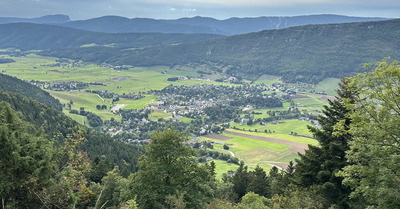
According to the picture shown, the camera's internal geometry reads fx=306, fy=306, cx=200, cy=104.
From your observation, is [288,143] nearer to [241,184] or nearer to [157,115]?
[241,184]

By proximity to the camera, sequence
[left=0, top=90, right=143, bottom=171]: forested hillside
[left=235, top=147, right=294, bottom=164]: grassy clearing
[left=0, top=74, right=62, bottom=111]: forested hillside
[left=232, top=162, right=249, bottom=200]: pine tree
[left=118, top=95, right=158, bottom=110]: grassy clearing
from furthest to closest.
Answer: [left=118, top=95, right=158, bottom=110]: grassy clearing, [left=0, top=74, right=62, bottom=111]: forested hillside, [left=235, top=147, right=294, bottom=164]: grassy clearing, [left=0, top=90, right=143, bottom=171]: forested hillside, [left=232, top=162, right=249, bottom=200]: pine tree

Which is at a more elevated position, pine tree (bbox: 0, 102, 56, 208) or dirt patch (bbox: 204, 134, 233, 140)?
pine tree (bbox: 0, 102, 56, 208)

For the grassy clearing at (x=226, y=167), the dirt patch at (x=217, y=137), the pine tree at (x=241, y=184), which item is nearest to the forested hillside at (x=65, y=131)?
the grassy clearing at (x=226, y=167)

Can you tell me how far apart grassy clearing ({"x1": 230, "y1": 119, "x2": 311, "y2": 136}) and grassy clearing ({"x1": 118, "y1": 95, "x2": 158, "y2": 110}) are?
5326cm

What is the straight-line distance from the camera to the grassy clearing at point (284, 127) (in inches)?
5089

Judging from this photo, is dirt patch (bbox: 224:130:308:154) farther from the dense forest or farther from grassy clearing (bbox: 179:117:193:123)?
the dense forest

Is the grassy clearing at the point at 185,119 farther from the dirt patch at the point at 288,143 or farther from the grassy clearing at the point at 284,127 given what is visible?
the dirt patch at the point at 288,143

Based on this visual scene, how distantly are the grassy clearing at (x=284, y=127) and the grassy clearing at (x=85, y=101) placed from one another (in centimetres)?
5863

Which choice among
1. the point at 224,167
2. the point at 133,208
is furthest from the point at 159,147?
the point at 224,167

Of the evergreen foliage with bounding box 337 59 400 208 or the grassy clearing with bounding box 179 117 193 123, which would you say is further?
the grassy clearing with bounding box 179 117 193 123

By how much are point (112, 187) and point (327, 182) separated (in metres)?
23.5

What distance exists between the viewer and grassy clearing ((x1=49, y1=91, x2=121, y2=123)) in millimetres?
146625

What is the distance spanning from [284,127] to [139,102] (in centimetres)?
8458

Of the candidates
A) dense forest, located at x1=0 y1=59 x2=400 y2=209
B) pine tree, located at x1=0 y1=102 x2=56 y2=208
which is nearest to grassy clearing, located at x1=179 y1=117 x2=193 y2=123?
dense forest, located at x1=0 y1=59 x2=400 y2=209
